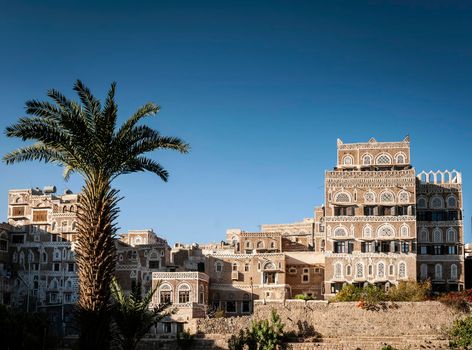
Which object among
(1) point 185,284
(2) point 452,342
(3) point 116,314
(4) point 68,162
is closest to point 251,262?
(1) point 185,284

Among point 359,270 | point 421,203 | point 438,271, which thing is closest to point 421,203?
point 421,203

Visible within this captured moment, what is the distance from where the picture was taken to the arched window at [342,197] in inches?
2544

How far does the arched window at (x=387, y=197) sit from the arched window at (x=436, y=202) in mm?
4989

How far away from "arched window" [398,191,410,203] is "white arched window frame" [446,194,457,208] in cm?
492

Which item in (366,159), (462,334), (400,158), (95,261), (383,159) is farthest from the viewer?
(366,159)

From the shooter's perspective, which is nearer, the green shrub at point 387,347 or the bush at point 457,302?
the green shrub at point 387,347

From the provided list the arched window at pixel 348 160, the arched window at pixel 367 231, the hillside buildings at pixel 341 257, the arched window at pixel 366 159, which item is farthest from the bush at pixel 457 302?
the arched window at pixel 348 160

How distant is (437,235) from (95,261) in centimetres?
4728

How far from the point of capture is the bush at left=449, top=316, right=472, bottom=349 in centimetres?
5109

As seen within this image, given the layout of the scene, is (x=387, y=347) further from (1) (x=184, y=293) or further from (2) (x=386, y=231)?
(1) (x=184, y=293)

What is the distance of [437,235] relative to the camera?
66188mm

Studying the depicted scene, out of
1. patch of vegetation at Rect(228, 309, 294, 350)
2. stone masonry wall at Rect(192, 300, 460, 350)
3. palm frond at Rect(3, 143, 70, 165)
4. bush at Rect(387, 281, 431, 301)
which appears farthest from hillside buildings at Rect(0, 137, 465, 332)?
palm frond at Rect(3, 143, 70, 165)

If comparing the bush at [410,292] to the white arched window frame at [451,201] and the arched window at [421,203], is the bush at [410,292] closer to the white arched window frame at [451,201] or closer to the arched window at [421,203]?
the arched window at [421,203]

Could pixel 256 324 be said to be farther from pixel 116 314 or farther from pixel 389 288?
pixel 116 314
